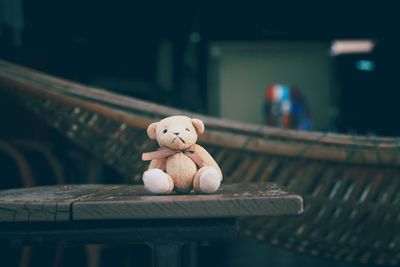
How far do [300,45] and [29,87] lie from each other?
508 centimetres

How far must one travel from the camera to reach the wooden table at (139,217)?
107 centimetres

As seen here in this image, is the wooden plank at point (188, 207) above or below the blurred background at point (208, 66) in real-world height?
below

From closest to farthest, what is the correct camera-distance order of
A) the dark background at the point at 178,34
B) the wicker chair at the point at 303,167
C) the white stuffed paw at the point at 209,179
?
the white stuffed paw at the point at 209,179 < the wicker chair at the point at 303,167 < the dark background at the point at 178,34

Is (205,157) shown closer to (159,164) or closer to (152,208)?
(159,164)

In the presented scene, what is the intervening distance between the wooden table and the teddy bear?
0.05 m

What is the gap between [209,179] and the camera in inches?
46.4

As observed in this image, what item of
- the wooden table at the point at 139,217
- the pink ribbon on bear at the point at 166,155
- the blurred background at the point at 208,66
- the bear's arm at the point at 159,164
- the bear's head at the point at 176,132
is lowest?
the wooden table at the point at 139,217

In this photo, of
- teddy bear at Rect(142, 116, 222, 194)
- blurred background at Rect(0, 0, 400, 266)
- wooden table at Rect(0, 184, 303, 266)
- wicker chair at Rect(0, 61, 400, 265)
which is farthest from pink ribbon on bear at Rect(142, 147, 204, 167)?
blurred background at Rect(0, 0, 400, 266)

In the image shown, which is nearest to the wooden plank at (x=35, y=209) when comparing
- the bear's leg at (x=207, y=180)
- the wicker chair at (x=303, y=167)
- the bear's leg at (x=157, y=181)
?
the bear's leg at (x=157, y=181)

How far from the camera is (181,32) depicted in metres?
4.46

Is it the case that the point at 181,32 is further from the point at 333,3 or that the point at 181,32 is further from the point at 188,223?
the point at 188,223

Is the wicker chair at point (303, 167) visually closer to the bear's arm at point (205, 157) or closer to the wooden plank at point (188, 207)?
the bear's arm at point (205, 157)

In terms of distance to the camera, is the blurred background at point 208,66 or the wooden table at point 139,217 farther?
the blurred background at point 208,66

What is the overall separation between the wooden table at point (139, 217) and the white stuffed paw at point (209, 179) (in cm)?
5
